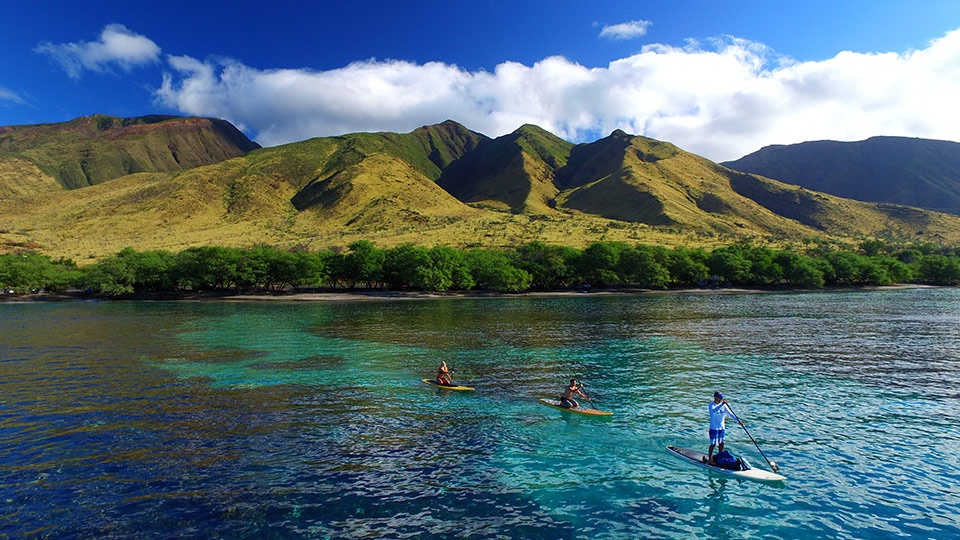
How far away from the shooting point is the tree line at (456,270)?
479 ft

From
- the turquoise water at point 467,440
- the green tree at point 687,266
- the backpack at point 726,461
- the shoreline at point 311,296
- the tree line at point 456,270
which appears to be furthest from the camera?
the green tree at point 687,266

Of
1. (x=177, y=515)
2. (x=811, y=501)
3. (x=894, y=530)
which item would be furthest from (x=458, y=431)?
(x=894, y=530)

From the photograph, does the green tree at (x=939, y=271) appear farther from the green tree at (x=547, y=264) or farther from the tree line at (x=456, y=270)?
the green tree at (x=547, y=264)

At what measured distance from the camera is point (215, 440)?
1061 inches

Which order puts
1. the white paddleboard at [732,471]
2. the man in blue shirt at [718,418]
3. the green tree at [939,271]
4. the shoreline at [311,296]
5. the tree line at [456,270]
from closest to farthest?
the white paddleboard at [732,471] < the man in blue shirt at [718,418] < the shoreline at [311,296] < the tree line at [456,270] < the green tree at [939,271]

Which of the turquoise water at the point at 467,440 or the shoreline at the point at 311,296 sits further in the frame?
the shoreline at the point at 311,296

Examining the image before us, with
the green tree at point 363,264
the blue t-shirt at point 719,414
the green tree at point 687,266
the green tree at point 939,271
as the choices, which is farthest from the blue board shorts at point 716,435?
the green tree at point 939,271

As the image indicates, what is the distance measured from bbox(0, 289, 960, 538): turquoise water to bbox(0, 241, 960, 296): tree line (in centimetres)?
8885

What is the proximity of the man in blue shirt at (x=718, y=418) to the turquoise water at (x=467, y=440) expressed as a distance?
157 centimetres

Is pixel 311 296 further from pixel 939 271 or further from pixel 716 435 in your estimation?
pixel 939 271

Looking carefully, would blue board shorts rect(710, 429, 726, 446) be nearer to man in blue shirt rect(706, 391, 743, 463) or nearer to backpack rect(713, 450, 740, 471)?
man in blue shirt rect(706, 391, 743, 463)

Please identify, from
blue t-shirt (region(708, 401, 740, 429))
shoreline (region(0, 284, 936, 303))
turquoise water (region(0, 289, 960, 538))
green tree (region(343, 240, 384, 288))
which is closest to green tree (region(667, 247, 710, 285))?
shoreline (region(0, 284, 936, 303))

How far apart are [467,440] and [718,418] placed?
1284cm

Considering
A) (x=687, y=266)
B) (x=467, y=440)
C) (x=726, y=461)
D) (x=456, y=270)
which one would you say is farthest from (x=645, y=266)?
(x=726, y=461)
